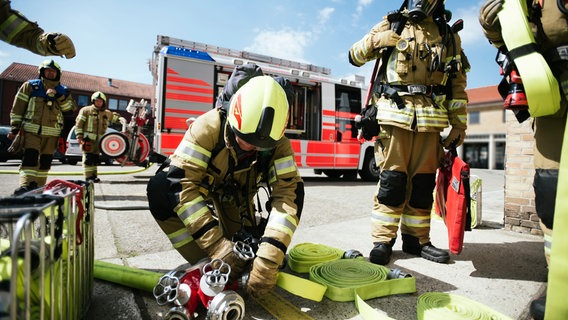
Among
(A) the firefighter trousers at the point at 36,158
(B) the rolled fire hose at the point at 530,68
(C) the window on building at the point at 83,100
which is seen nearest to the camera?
(B) the rolled fire hose at the point at 530,68

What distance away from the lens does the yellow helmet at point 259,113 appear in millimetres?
1458

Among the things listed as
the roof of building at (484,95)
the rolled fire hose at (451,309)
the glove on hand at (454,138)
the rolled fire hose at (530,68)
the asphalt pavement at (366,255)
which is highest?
the roof of building at (484,95)

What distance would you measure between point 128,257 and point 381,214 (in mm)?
1820

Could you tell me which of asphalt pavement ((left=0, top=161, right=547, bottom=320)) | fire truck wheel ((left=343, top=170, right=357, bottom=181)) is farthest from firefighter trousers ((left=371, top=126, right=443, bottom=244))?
fire truck wheel ((left=343, top=170, right=357, bottom=181))

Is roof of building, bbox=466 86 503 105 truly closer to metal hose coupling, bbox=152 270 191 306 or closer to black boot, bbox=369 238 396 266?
black boot, bbox=369 238 396 266

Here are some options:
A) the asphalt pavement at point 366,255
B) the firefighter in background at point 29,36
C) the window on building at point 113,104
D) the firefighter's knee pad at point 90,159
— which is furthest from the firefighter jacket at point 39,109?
the window on building at point 113,104

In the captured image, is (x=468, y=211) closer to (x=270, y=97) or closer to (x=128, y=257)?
(x=270, y=97)

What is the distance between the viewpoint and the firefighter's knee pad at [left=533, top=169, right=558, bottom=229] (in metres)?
1.40

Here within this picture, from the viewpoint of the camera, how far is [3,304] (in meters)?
0.68

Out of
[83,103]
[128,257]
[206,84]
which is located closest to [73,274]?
[128,257]

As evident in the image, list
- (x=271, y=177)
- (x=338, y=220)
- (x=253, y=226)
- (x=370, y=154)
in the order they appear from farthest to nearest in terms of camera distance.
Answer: (x=370, y=154), (x=338, y=220), (x=253, y=226), (x=271, y=177)

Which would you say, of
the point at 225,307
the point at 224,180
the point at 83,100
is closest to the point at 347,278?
the point at 225,307

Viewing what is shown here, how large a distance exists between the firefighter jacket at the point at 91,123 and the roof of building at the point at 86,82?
29.8m

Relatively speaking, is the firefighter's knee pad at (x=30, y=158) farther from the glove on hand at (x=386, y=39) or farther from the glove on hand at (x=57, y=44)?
the glove on hand at (x=386, y=39)
